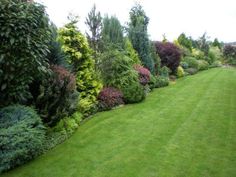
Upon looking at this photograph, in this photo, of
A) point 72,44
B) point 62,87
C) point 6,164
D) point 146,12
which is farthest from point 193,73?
point 6,164

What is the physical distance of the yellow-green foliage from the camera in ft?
28.9

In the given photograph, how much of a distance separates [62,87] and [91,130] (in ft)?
5.58

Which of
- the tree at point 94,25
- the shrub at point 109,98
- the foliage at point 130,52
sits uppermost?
the tree at point 94,25

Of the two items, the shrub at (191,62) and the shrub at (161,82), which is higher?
the shrub at (191,62)

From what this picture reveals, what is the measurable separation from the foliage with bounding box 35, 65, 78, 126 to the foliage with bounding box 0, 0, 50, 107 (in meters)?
0.38

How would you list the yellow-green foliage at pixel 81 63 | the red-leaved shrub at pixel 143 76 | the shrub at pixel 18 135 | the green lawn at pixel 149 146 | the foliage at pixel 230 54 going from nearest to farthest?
the shrub at pixel 18 135 < the green lawn at pixel 149 146 < the yellow-green foliage at pixel 81 63 < the red-leaved shrub at pixel 143 76 < the foliage at pixel 230 54

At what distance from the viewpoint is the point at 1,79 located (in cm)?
564

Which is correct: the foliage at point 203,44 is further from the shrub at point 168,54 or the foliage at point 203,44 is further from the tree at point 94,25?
the tree at point 94,25

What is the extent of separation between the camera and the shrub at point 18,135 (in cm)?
486

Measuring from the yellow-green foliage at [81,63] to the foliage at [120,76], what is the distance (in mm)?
1626

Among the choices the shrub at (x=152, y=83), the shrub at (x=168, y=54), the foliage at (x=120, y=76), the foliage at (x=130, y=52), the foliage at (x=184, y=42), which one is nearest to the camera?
the foliage at (x=120, y=76)

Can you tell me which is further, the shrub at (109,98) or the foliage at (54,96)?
the shrub at (109,98)

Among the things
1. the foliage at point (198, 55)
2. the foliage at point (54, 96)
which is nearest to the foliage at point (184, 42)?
the foliage at point (198, 55)

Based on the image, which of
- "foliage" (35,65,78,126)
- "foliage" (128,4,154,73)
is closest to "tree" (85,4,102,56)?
"foliage" (35,65,78,126)
